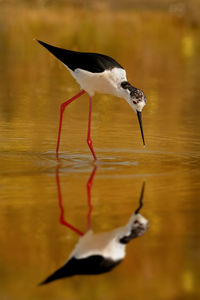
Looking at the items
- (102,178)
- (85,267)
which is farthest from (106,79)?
(85,267)

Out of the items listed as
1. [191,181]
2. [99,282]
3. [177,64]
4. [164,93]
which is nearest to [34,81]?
[164,93]

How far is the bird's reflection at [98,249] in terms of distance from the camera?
4.70 meters

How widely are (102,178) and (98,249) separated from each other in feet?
6.29

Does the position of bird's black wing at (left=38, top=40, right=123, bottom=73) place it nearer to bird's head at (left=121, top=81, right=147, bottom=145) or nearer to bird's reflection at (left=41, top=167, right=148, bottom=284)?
bird's head at (left=121, top=81, right=147, bottom=145)

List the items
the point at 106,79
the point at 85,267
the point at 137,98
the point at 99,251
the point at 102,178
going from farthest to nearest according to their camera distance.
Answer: the point at 106,79
the point at 137,98
the point at 102,178
the point at 99,251
the point at 85,267

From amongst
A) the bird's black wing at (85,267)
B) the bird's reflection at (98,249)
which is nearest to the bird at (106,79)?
the bird's reflection at (98,249)

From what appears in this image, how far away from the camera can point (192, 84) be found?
44.0 feet

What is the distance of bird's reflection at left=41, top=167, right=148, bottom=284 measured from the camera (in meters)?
4.70

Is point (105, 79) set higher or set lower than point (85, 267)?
higher

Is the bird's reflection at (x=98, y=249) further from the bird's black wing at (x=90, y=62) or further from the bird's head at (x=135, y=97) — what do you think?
the bird's black wing at (x=90, y=62)

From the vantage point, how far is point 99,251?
495 cm

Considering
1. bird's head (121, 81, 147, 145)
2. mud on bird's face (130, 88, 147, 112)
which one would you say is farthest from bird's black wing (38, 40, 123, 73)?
mud on bird's face (130, 88, 147, 112)

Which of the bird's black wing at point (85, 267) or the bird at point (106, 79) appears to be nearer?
the bird's black wing at point (85, 267)

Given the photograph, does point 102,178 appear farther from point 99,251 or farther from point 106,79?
point 99,251
